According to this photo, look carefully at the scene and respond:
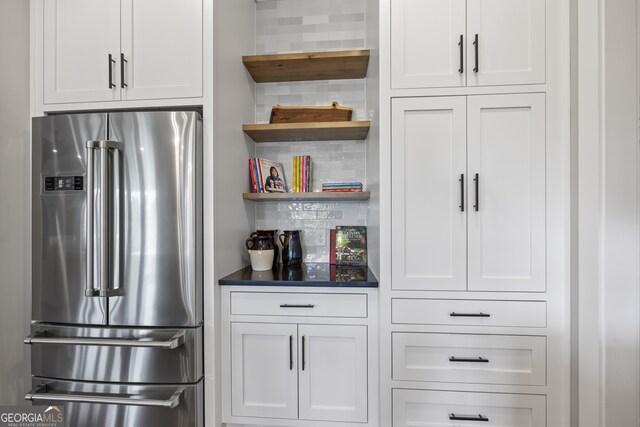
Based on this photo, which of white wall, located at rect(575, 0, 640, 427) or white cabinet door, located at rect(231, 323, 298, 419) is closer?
white wall, located at rect(575, 0, 640, 427)

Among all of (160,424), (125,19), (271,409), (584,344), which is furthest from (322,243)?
(125,19)

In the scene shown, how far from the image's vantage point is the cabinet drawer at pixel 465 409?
133 centimetres

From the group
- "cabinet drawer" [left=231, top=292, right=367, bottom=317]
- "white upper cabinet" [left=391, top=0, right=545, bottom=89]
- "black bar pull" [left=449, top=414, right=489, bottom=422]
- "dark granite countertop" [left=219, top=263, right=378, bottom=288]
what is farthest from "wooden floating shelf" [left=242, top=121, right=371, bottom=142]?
"black bar pull" [left=449, top=414, right=489, bottom=422]

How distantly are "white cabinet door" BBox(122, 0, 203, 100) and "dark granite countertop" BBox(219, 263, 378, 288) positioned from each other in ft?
3.21

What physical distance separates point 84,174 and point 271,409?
1.48 meters

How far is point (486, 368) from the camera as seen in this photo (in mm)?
1348

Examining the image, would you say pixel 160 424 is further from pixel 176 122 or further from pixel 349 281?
pixel 176 122

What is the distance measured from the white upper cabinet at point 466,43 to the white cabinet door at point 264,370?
138 centimetres

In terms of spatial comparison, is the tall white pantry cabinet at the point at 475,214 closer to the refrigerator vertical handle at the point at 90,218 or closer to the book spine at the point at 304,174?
the book spine at the point at 304,174

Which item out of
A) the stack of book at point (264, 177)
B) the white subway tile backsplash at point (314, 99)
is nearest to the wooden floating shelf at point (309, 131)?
the white subway tile backsplash at point (314, 99)

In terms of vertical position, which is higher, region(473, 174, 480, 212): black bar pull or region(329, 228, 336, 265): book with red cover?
region(473, 174, 480, 212): black bar pull

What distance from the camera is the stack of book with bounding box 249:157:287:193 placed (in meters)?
1.92

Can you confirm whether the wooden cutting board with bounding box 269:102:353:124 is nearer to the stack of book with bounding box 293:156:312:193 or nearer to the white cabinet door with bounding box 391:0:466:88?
the stack of book with bounding box 293:156:312:193

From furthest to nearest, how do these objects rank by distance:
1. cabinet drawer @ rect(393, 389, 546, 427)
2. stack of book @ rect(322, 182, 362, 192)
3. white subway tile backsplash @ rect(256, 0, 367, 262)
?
1. white subway tile backsplash @ rect(256, 0, 367, 262)
2. stack of book @ rect(322, 182, 362, 192)
3. cabinet drawer @ rect(393, 389, 546, 427)
